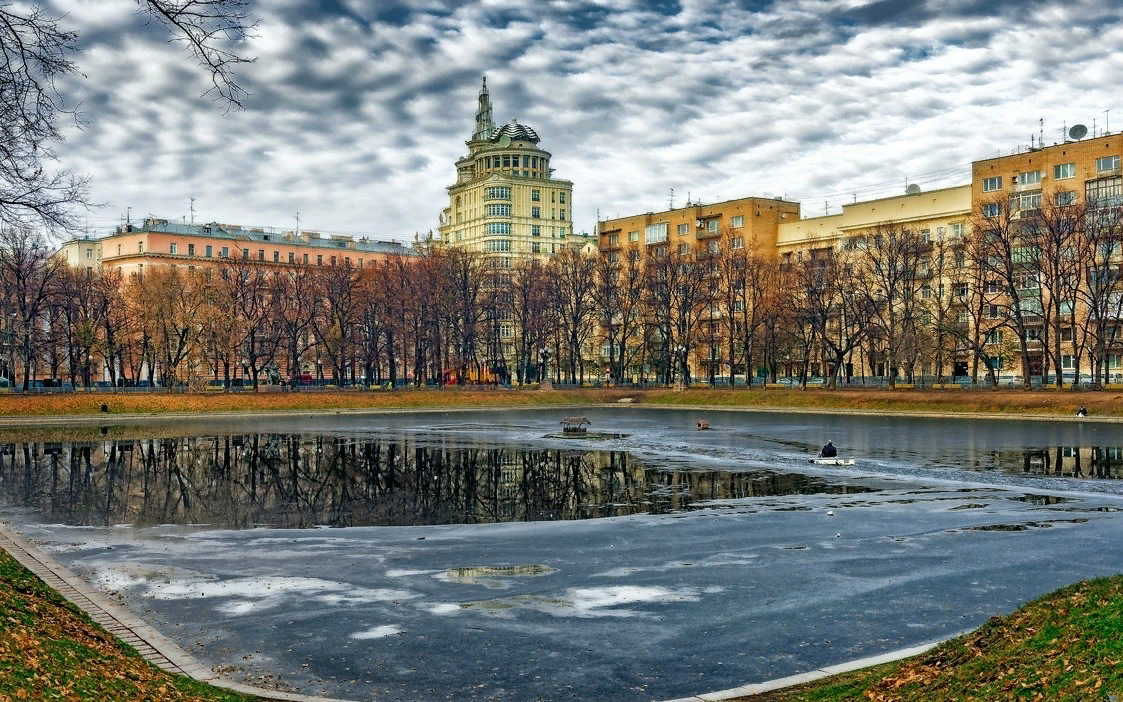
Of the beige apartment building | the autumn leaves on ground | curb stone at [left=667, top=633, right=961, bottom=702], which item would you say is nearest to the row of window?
the autumn leaves on ground

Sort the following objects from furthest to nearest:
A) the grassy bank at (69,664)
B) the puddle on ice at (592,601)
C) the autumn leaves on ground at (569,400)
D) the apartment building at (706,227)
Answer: the apartment building at (706,227) → the autumn leaves on ground at (569,400) → the puddle on ice at (592,601) → the grassy bank at (69,664)

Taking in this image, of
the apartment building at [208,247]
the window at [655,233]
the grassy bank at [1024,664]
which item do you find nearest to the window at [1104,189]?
the window at [655,233]

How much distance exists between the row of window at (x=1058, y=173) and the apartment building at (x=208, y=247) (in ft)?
256

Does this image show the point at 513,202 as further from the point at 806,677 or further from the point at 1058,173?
the point at 806,677

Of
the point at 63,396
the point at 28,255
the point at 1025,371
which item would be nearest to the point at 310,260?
the point at 28,255

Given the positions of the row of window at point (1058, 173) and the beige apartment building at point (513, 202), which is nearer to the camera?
the row of window at point (1058, 173)

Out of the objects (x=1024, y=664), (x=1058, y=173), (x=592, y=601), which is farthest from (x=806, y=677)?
(x=1058, y=173)

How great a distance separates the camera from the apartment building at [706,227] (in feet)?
457

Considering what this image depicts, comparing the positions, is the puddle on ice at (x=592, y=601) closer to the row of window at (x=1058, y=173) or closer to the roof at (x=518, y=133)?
the row of window at (x=1058, y=173)

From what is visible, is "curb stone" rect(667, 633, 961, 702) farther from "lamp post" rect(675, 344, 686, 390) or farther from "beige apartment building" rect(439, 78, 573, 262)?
"beige apartment building" rect(439, 78, 573, 262)

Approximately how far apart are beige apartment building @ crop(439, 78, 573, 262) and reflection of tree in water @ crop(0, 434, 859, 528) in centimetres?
12754

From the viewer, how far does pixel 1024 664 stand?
11695 millimetres

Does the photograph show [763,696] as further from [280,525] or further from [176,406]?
[176,406]

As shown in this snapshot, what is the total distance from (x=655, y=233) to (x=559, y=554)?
129m
